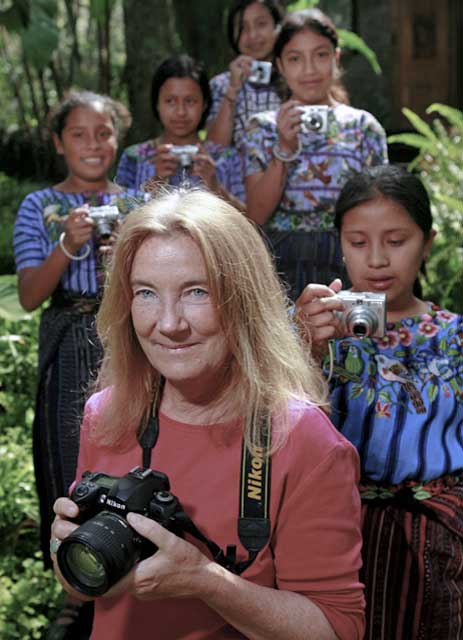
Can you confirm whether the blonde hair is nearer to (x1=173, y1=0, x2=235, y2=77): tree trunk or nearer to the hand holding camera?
the hand holding camera

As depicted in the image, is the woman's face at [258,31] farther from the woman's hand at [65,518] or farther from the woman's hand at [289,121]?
the woman's hand at [65,518]

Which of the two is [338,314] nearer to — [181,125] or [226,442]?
[226,442]

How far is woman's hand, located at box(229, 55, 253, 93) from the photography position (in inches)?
152

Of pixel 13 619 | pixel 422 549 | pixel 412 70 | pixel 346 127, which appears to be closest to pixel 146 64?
pixel 412 70

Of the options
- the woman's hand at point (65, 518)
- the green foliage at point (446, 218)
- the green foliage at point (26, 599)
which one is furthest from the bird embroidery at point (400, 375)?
the green foliage at point (446, 218)

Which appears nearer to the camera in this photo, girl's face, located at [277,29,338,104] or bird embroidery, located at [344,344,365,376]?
bird embroidery, located at [344,344,365,376]

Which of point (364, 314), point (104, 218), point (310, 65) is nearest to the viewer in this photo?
point (364, 314)

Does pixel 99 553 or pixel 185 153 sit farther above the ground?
pixel 185 153

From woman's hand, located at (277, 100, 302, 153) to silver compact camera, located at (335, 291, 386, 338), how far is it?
1182 millimetres

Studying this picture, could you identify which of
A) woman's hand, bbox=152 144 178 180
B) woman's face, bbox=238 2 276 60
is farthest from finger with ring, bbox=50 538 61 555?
woman's face, bbox=238 2 276 60

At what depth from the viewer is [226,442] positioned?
65.4 inches

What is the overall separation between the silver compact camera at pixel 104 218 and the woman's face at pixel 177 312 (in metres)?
1.26

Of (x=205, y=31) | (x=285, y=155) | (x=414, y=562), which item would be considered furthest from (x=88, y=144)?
(x=205, y=31)

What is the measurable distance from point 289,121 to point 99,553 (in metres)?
1.98
